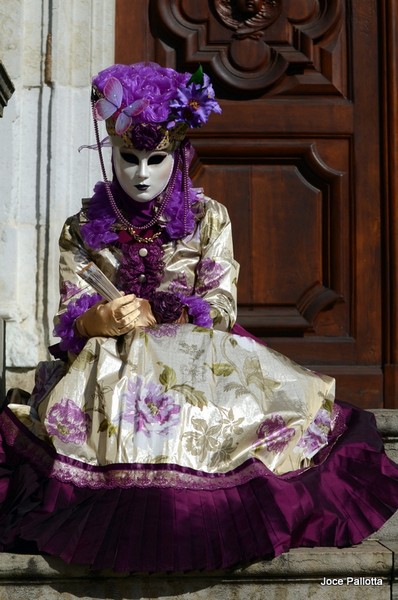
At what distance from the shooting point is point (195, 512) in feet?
7.87

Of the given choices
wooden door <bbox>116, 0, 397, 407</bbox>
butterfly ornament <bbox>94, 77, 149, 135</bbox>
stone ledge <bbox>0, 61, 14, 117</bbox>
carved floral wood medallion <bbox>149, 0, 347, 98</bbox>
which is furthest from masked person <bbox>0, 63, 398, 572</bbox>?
carved floral wood medallion <bbox>149, 0, 347, 98</bbox>

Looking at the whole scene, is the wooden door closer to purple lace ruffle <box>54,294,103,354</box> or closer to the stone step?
purple lace ruffle <box>54,294,103,354</box>

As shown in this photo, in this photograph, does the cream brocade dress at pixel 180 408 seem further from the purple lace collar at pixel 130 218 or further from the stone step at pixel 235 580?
the purple lace collar at pixel 130 218

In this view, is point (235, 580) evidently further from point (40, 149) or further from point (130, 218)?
point (40, 149)

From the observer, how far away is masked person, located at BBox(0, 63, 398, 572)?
238cm

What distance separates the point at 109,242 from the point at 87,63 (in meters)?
1.02

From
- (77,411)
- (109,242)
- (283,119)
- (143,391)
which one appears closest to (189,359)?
(143,391)

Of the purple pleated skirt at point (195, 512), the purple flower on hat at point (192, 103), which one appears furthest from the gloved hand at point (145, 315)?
the purple flower on hat at point (192, 103)

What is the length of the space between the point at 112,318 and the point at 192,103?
0.73 meters

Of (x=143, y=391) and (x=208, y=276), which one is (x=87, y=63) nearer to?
(x=208, y=276)

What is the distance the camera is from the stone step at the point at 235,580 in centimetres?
231

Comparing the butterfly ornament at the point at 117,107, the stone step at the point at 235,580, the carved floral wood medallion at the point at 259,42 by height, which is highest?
the carved floral wood medallion at the point at 259,42

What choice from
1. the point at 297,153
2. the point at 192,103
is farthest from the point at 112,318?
the point at 297,153

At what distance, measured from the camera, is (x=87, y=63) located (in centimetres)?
375
